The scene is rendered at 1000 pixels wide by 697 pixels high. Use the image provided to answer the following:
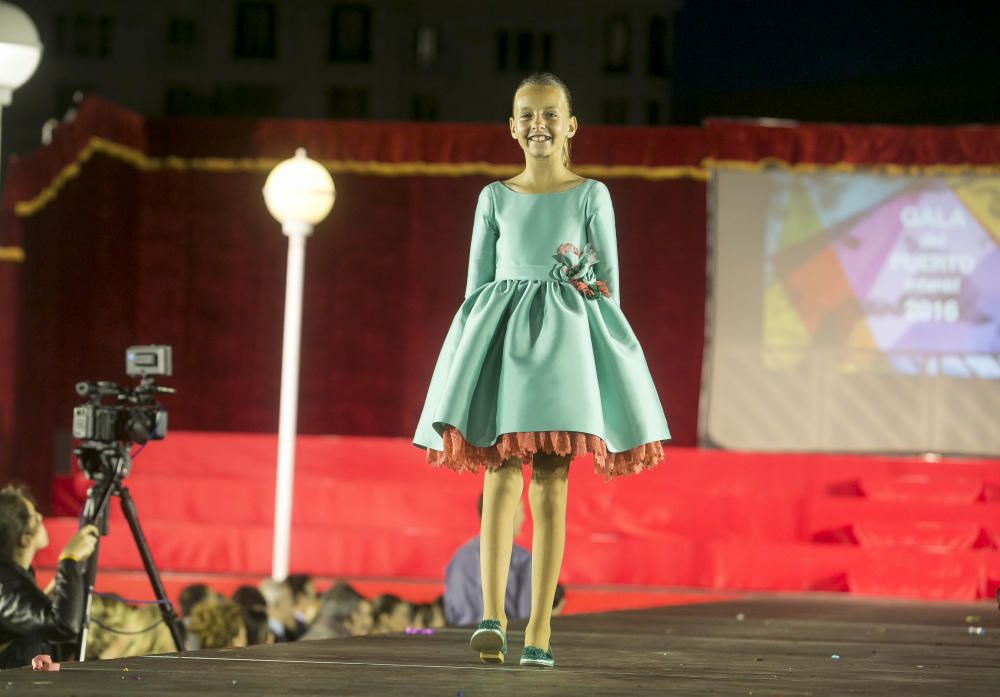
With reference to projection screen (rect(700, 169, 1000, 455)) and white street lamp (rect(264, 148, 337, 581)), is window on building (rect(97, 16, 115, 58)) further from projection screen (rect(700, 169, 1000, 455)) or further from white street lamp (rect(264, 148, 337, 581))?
white street lamp (rect(264, 148, 337, 581))

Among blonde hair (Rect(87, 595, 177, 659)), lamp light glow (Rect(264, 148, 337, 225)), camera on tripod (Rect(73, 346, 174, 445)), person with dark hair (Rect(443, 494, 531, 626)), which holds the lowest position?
blonde hair (Rect(87, 595, 177, 659))

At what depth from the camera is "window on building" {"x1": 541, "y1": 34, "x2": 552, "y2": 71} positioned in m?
19.8

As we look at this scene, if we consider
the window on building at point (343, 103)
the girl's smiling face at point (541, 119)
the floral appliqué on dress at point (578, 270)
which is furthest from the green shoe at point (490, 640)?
the window on building at point (343, 103)

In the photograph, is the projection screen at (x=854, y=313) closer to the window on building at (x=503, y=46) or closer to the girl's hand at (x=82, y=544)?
the girl's hand at (x=82, y=544)

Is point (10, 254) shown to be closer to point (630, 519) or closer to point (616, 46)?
point (630, 519)

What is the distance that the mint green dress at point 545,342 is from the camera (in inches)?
88.3

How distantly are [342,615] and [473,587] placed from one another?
64 centimetres

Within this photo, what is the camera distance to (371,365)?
29.8ft

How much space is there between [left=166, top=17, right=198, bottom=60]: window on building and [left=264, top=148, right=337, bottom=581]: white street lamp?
50.2 feet

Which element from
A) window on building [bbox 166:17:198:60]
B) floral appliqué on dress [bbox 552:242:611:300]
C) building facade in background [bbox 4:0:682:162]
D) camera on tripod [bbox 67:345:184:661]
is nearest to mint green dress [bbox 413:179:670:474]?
floral appliqué on dress [bbox 552:242:611:300]

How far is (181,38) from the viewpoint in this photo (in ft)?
66.0

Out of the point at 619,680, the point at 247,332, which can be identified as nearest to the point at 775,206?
the point at 247,332

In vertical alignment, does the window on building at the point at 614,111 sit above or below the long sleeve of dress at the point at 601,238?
above

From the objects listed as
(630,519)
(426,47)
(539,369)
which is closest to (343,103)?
(426,47)
